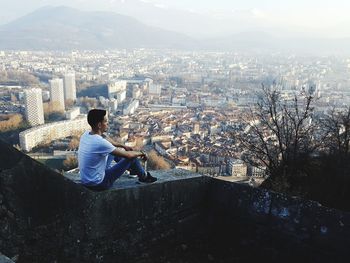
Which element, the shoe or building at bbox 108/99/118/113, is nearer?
the shoe

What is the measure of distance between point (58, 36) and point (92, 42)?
13459mm

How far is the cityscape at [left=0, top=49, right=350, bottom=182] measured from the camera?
93.2 ft

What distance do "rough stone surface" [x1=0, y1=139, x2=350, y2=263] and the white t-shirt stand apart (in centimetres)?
12

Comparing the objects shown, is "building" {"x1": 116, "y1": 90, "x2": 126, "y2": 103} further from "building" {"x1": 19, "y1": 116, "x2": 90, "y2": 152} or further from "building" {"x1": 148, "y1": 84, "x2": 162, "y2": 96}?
"building" {"x1": 19, "y1": 116, "x2": 90, "y2": 152}

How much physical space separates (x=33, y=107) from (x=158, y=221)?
136ft

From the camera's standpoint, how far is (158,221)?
290cm

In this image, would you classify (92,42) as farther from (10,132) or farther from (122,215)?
(122,215)

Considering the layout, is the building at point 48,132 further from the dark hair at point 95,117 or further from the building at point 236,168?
the dark hair at point 95,117

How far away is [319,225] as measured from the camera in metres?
2.70

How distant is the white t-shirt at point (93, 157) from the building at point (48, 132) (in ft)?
101

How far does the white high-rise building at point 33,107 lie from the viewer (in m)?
40.6

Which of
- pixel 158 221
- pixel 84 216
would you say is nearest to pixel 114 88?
pixel 158 221

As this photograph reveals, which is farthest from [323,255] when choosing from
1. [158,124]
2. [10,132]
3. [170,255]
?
[158,124]

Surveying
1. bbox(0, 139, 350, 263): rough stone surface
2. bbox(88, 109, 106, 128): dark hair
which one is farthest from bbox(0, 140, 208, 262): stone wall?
bbox(88, 109, 106, 128): dark hair
